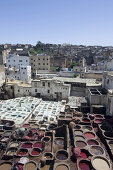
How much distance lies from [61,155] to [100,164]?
154 inches

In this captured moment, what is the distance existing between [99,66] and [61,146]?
150ft

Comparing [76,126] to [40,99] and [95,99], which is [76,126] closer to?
[95,99]

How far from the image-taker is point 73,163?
13.1 meters

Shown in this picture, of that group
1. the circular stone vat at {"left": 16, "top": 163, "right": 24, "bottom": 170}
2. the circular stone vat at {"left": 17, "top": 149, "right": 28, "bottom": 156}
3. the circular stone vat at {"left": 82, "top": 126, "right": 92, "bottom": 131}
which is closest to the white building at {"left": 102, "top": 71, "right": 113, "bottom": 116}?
the circular stone vat at {"left": 82, "top": 126, "right": 92, "bottom": 131}

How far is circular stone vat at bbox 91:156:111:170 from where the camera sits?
12270 millimetres

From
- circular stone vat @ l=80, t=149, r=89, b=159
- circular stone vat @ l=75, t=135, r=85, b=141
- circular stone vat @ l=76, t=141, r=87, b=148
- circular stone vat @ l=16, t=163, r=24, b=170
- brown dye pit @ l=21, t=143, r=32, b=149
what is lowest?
brown dye pit @ l=21, t=143, r=32, b=149

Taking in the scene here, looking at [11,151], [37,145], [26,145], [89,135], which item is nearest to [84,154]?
[89,135]

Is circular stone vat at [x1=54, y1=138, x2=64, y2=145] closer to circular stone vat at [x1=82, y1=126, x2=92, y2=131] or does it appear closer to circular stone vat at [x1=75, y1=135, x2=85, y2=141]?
circular stone vat at [x1=75, y1=135, x2=85, y2=141]

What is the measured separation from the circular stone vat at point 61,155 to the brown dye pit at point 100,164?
2.86 meters

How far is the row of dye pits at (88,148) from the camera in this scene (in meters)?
12.7

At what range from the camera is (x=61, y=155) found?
14.4 m

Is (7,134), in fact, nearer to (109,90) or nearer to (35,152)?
(35,152)

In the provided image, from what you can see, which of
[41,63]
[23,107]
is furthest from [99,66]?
[23,107]

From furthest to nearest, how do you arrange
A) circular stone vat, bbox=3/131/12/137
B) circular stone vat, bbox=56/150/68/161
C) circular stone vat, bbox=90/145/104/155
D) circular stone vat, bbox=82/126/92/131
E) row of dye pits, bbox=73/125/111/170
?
circular stone vat, bbox=3/131/12/137 → circular stone vat, bbox=82/126/92/131 → circular stone vat, bbox=90/145/104/155 → circular stone vat, bbox=56/150/68/161 → row of dye pits, bbox=73/125/111/170
